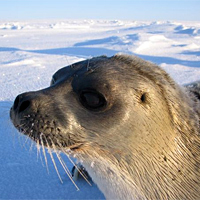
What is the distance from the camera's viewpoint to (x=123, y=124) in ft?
3.94

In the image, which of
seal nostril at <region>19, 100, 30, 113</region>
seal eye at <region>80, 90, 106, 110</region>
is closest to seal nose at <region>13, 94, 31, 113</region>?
seal nostril at <region>19, 100, 30, 113</region>

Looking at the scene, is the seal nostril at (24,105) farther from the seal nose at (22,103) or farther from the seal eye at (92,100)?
the seal eye at (92,100)

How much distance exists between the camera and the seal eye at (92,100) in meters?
1.16

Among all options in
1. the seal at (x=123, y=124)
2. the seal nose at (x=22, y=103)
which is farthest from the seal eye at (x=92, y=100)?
the seal nose at (x=22, y=103)

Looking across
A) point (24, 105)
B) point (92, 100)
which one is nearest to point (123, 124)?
point (92, 100)

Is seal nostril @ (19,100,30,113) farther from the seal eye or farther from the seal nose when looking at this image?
the seal eye

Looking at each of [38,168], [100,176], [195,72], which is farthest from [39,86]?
[100,176]

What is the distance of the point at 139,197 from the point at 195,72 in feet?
18.0

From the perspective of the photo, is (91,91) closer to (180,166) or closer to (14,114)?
(14,114)

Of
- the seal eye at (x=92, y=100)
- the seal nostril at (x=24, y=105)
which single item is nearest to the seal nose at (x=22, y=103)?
the seal nostril at (x=24, y=105)

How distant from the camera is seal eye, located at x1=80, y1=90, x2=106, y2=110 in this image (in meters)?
1.16

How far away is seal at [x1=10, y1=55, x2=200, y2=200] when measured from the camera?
46.3 inches

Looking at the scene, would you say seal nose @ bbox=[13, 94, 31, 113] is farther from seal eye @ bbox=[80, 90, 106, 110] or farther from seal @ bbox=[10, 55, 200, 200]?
seal eye @ bbox=[80, 90, 106, 110]

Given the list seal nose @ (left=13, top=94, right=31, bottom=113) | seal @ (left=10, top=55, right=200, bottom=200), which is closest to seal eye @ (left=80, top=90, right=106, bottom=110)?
seal @ (left=10, top=55, right=200, bottom=200)
